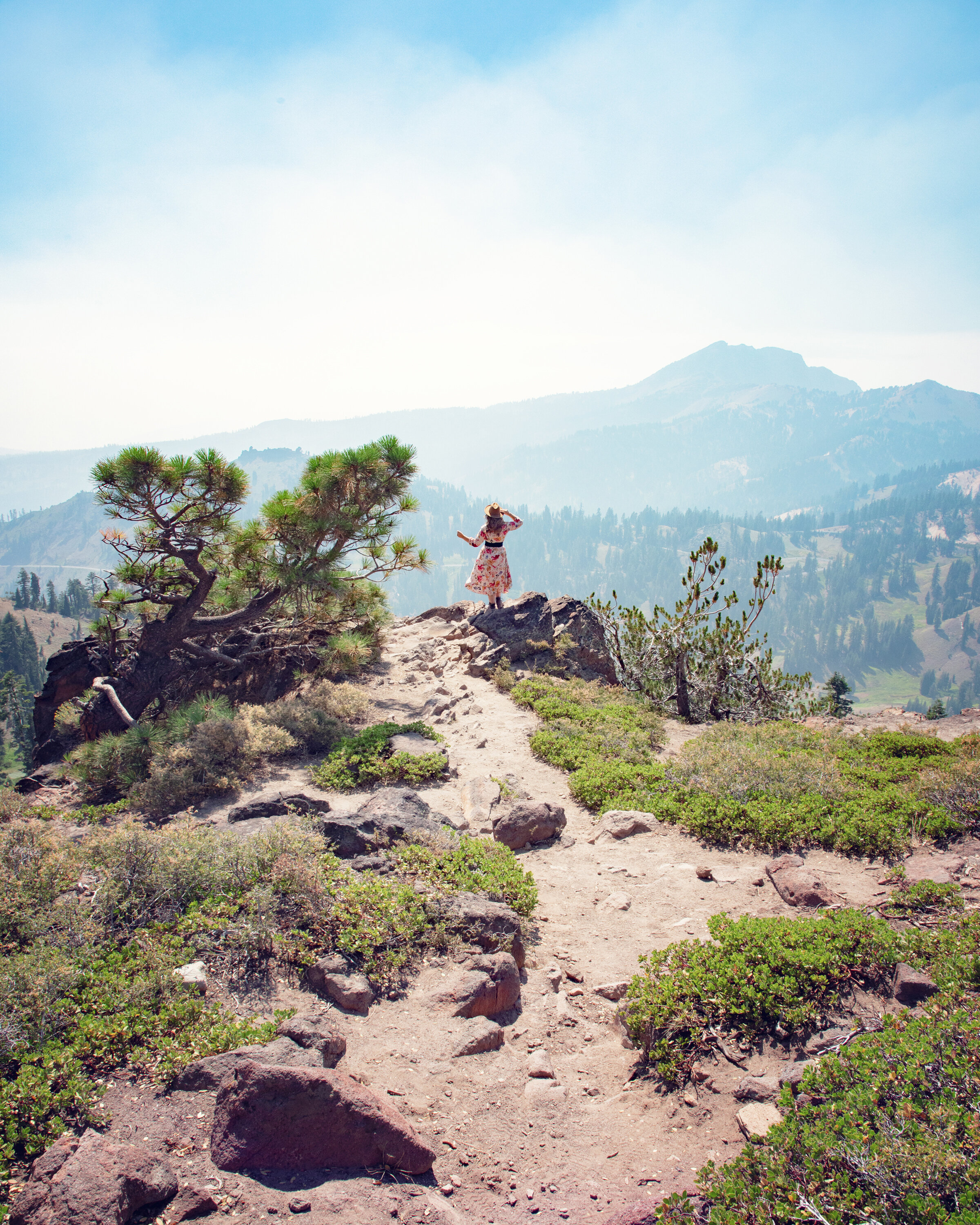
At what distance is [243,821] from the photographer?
22.9 feet

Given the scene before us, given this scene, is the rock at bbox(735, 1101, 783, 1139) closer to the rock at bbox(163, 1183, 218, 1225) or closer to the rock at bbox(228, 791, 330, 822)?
the rock at bbox(163, 1183, 218, 1225)

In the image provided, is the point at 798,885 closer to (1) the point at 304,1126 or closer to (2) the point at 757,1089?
(2) the point at 757,1089

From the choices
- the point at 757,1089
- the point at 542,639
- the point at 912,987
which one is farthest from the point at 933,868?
the point at 542,639

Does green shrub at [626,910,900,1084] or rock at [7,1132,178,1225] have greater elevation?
rock at [7,1132,178,1225]

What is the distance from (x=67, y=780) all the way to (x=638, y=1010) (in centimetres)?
968

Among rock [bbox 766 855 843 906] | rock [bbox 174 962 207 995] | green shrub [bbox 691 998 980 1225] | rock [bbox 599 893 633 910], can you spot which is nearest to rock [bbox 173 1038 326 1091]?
rock [bbox 174 962 207 995]

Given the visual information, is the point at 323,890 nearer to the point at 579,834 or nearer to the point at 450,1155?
the point at 450,1155

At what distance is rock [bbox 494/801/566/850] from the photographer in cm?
748

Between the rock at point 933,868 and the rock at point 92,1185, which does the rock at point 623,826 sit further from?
the rock at point 92,1185

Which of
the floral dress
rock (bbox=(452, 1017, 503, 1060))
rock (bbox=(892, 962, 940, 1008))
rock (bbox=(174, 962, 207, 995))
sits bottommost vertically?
rock (bbox=(452, 1017, 503, 1060))

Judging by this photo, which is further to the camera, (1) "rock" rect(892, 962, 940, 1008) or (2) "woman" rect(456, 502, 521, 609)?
(2) "woman" rect(456, 502, 521, 609)

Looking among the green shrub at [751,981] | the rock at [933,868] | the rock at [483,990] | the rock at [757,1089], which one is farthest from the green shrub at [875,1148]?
the rock at [933,868]

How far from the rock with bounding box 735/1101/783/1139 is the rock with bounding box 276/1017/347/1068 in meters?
2.35

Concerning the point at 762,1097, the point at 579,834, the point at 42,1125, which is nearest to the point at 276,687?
the point at 579,834
